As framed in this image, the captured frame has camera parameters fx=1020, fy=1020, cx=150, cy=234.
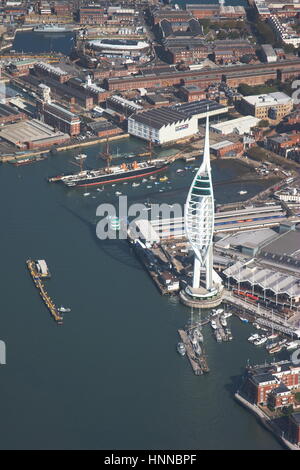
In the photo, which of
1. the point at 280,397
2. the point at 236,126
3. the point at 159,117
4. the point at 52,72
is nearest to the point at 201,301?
the point at 280,397

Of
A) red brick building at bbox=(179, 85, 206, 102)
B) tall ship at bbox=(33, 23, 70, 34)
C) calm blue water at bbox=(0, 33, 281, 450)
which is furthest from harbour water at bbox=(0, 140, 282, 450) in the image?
tall ship at bbox=(33, 23, 70, 34)

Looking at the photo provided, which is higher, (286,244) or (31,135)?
(286,244)

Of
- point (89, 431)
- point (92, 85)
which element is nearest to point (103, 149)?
point (92, 85)

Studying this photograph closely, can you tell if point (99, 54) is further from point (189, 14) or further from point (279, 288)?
point (279, 288)

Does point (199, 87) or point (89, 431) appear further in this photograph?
point (199, 87)

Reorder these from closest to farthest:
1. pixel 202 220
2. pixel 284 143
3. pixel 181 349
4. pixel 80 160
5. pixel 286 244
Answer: pixel 181 349 < pixel 202 220 < pixel 286 244 < pixel 80 160 < pixel 284 143

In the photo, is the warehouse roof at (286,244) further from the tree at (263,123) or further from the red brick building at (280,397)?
the tree at (263,123)

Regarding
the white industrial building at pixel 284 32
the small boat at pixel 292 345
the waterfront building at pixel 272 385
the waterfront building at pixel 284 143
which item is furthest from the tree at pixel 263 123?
the waterfront building at pixel 272 385

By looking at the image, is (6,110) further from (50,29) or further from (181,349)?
(181,349)
